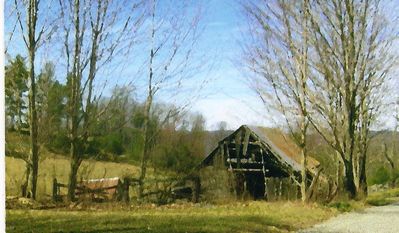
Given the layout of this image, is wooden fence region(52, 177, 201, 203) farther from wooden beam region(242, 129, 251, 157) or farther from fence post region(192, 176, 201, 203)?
wooden beam region(242, 129, 251, 157)

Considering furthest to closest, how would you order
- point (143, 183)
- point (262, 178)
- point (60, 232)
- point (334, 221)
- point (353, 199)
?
1. point (262, 178)
2. point (353, 199)
3. point (143, 183)
4. point (334, 221)
5. point (60, 232)

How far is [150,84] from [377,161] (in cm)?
2679

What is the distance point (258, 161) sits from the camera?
2345 cm

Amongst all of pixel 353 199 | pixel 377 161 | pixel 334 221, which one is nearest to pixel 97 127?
pixel 334 221

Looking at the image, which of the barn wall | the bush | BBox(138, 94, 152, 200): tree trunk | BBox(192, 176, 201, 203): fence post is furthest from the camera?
BBox(138, 94, 152, 200): tree trunk

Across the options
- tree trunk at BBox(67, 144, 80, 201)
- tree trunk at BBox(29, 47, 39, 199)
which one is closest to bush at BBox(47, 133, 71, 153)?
tree trunk at BBox(67, 144, 80, 201)

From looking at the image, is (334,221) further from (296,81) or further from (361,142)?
(361,142)

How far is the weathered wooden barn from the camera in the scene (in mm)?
19744

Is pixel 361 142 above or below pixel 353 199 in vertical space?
above

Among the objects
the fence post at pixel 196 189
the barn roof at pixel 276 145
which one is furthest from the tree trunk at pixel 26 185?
the barn roof at pixel 276 145

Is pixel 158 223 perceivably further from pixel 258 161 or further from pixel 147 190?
pixel 258 161

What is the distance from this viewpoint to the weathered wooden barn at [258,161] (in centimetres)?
1974

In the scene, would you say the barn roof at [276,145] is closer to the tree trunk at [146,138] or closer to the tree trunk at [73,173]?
the tree trunk at [146,138]

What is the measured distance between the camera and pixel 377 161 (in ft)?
138
